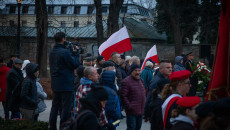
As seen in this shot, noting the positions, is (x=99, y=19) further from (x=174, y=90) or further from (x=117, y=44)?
(x=174, y=90)

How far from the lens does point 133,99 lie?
6398mm

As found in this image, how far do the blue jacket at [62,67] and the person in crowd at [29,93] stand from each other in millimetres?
475

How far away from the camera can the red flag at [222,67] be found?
2.49m

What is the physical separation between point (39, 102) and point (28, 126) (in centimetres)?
171

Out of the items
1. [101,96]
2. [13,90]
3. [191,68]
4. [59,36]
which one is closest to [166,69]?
[59,36]

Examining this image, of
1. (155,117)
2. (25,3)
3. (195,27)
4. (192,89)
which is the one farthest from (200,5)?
(25,3)

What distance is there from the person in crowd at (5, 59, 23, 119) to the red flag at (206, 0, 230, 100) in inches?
200

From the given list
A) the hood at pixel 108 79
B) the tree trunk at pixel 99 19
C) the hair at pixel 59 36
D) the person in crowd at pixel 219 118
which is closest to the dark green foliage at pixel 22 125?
the hood at pixel 108 79

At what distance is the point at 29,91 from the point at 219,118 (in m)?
4.77

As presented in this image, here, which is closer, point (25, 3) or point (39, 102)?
point (39, 102)

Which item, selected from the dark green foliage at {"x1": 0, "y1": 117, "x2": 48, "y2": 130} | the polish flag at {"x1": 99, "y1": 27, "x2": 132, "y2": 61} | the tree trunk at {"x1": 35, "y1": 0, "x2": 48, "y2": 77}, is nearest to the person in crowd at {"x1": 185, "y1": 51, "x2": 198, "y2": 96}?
the polish flag at {"x1": 99, "y1": 27, "x2": 132, "y2": 61}

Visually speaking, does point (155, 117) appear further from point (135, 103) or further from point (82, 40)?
point (82, 40)

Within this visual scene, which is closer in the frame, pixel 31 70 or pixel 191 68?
pixel 31 70

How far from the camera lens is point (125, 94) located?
20.9 feet
